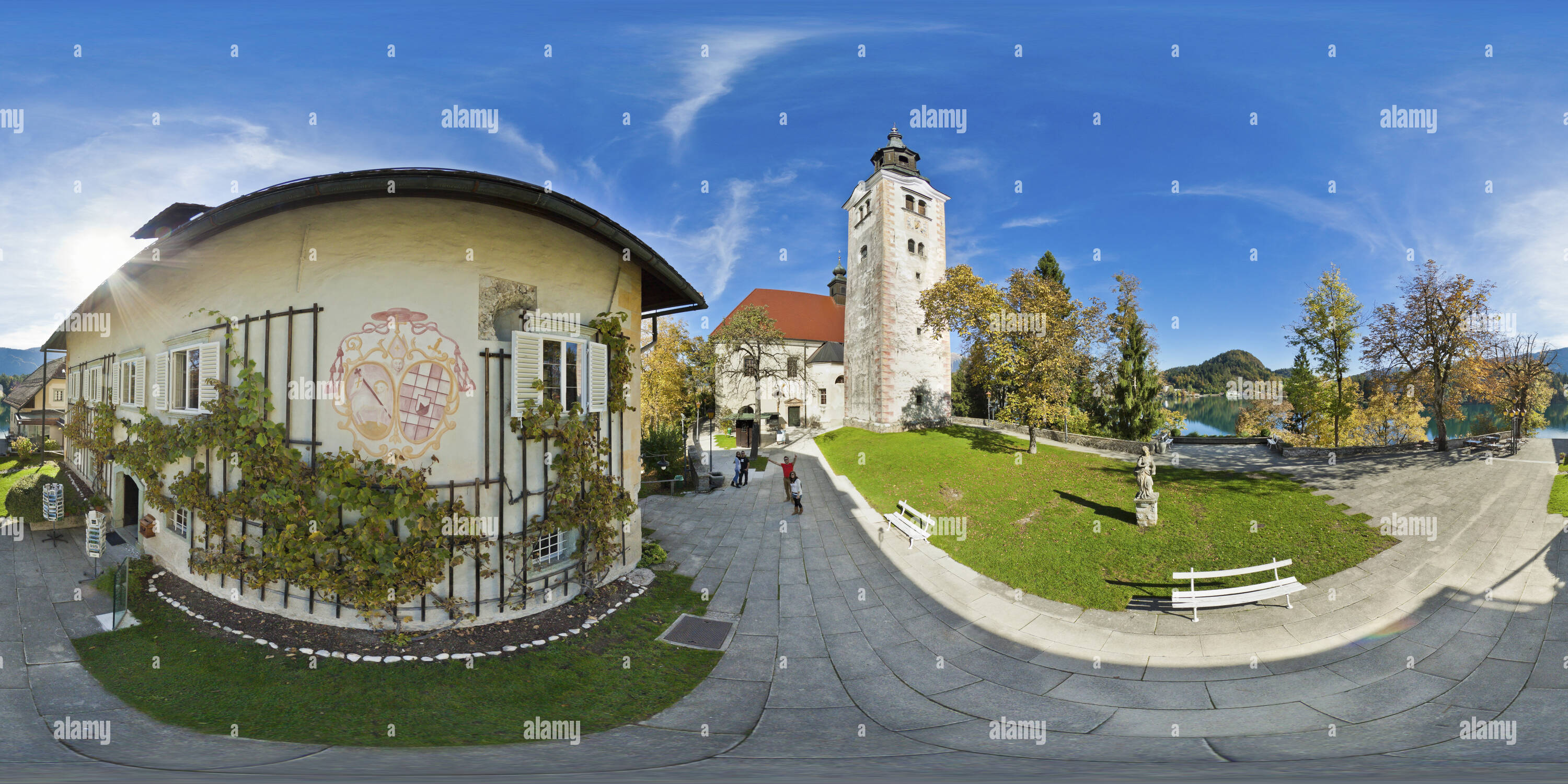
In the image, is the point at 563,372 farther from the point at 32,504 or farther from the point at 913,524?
the point at 32,504

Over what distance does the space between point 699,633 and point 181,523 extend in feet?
32.8

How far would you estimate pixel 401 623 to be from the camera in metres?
7.01

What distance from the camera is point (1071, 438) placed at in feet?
78.5

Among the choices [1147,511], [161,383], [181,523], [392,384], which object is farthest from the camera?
[1147,511]

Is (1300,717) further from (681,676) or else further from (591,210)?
(591,210)

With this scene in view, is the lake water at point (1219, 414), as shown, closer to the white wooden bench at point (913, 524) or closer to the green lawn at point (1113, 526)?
the green lawn at point (1113, 526)

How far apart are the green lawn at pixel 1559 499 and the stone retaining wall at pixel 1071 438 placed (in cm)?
699

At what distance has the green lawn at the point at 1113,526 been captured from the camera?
900 cm

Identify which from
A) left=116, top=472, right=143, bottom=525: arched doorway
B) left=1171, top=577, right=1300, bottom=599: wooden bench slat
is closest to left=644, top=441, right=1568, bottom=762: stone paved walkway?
left=1171, top=577, right=1300, bottom=599: wooden bench slat

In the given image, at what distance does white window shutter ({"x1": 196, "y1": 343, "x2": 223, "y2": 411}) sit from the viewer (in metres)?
7.73

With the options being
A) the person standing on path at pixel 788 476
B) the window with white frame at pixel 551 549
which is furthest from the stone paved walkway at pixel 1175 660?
the person standing on path at pixel 788 476

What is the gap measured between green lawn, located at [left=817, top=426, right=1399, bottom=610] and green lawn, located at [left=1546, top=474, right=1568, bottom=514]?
2593mm

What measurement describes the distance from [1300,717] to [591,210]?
11.0 metres

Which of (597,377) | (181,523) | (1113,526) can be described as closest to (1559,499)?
(1113,526)
